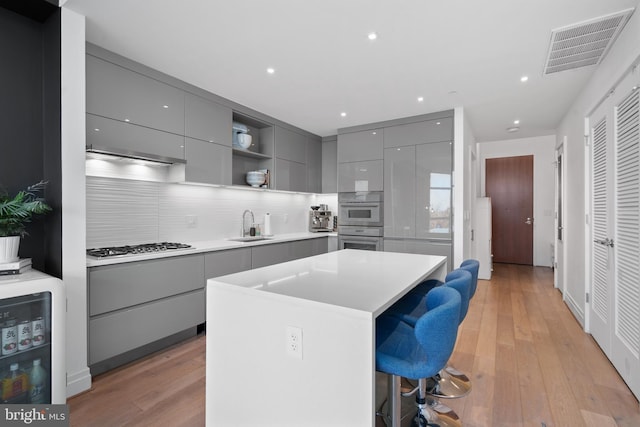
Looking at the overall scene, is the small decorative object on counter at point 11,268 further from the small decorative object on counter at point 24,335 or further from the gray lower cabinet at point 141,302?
the gray lower cabinet at point 141,302

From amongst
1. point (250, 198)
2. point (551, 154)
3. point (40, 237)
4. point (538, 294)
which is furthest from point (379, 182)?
point (551, 154)

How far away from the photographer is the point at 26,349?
1702 millimetres

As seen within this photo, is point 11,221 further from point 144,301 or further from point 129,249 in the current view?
point 144,301

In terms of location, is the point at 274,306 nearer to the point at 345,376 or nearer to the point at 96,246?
the point at 345,376

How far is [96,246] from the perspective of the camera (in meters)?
2.61

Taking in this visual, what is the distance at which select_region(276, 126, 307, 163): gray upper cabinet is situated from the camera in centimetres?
434

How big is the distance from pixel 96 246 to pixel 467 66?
11.7ft

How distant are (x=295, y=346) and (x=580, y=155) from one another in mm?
3819

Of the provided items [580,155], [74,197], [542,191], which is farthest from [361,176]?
[542,191]

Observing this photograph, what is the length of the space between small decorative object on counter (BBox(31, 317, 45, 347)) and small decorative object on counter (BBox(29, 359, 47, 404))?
102 mm

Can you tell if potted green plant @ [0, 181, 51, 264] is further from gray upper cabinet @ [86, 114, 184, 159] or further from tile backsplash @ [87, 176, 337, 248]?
tile backsplash @ [87, 176, 337, 248]

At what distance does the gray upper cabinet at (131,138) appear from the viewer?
2.38 meters

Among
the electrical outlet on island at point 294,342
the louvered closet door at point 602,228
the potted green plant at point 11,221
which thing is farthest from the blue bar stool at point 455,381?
the potted green plant at point 11,221

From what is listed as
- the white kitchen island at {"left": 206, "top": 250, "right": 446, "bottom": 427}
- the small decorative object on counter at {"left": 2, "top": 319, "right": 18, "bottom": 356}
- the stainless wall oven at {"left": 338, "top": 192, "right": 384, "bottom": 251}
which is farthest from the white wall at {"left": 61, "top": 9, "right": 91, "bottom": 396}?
the stainless wall oven at {"left": 338, "top": 192, "right": 384, "bottom": 251}
